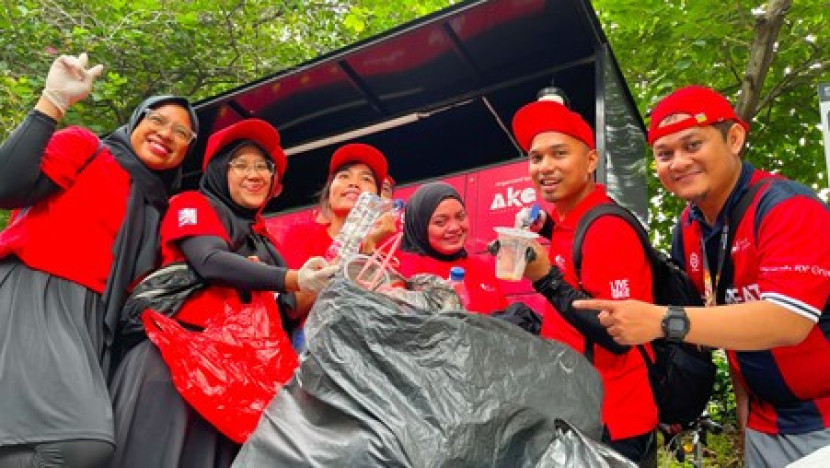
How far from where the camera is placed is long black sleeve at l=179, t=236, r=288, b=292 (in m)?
2.11

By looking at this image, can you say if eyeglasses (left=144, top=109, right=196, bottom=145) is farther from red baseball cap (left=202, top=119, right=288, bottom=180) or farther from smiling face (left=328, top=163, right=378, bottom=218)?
Result: smiling face (left=328, top=163, right=378, bottom=218)

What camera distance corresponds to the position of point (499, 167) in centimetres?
464

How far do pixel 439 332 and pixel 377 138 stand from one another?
15.4 feet

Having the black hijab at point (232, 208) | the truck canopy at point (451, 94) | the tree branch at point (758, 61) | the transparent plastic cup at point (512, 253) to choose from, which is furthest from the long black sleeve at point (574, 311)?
the tree branch at point (758, 61)

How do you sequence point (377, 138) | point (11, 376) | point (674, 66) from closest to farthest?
point (11, 376)
point (674, 66)
point (377, 138)

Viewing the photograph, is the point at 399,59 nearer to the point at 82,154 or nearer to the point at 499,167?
the point at 499,167

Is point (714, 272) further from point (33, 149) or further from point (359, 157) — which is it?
point (33, 149)

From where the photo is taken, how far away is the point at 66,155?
2.14 meters

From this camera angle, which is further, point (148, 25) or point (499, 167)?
point (148, 25)

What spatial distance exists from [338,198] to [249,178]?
0.66 meters

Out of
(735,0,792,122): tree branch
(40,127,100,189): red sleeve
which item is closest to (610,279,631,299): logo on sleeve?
(40,127,100,189): red sleeve

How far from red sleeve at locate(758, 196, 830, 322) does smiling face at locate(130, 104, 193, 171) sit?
2066mm

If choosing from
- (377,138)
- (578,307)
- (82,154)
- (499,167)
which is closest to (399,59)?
(499,167)

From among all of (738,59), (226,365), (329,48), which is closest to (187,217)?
(226,365)
